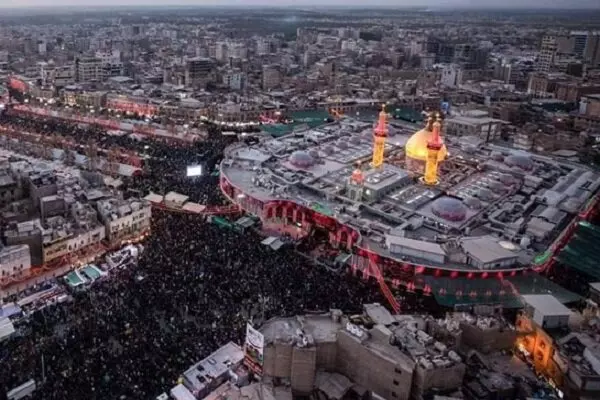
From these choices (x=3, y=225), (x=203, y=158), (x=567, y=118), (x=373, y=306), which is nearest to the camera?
(x=373, y=306)

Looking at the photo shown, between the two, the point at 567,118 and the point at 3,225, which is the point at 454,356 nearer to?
the point at 3,225

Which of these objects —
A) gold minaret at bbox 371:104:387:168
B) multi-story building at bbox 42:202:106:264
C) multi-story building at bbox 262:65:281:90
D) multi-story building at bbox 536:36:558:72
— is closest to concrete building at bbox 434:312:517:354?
multi-story building at bbox 42:202:106:264

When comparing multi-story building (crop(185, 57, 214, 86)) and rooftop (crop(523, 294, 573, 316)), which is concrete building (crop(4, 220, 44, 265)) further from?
multi-story building (crop(185, 57, 214, 86))

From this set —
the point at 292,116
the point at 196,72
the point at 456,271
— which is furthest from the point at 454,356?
the point at 196,72

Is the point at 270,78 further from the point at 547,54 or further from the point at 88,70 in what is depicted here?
the point at 547,54

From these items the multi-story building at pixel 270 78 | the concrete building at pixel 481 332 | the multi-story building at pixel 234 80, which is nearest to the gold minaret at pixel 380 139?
the concrete building at pixel 481 332
